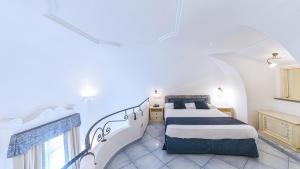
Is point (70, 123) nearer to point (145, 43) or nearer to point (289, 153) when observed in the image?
point (145, 43)

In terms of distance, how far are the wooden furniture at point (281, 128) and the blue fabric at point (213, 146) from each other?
3.97 ft

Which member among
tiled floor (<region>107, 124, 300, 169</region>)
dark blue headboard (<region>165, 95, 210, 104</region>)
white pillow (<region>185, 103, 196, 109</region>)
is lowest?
tiled floor (<region>107, 124, 300, 169</region>)

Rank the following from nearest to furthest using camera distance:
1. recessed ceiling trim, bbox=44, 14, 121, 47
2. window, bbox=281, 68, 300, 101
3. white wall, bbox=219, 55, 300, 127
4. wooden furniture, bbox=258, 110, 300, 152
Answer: recessed ceiling trim, bbox=44, 14, 121, 47 < wooden furniture, bbox=258, 110, 300, 152 < window, bbox=281, 68, 300, 101 < white wall, bbox=219, 55, 300, 127

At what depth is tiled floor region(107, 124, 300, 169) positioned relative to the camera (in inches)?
107

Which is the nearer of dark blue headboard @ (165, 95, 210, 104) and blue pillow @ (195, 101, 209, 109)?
blue pillow @ (195, 101, 209, 109)

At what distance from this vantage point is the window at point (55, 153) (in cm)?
296

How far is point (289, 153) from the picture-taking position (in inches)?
124

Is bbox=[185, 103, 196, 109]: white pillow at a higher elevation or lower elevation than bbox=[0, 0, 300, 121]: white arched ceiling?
lower

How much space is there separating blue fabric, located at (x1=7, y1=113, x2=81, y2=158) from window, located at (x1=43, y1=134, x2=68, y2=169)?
29cm

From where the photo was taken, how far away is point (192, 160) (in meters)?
2.94

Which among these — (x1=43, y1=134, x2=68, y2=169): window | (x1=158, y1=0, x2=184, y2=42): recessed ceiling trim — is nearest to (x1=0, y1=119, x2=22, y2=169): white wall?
(x1=43, y1=134, x2=68, y2=169): window

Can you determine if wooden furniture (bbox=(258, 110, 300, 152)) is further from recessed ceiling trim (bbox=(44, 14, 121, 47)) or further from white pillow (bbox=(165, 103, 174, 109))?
recessed ceiling trim (bbox=(44, 14, 121, 47))

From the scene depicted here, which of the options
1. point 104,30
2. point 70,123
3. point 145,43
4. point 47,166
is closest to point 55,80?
point 70,123

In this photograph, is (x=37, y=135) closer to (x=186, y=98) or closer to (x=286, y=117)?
(x=186, y=98)
